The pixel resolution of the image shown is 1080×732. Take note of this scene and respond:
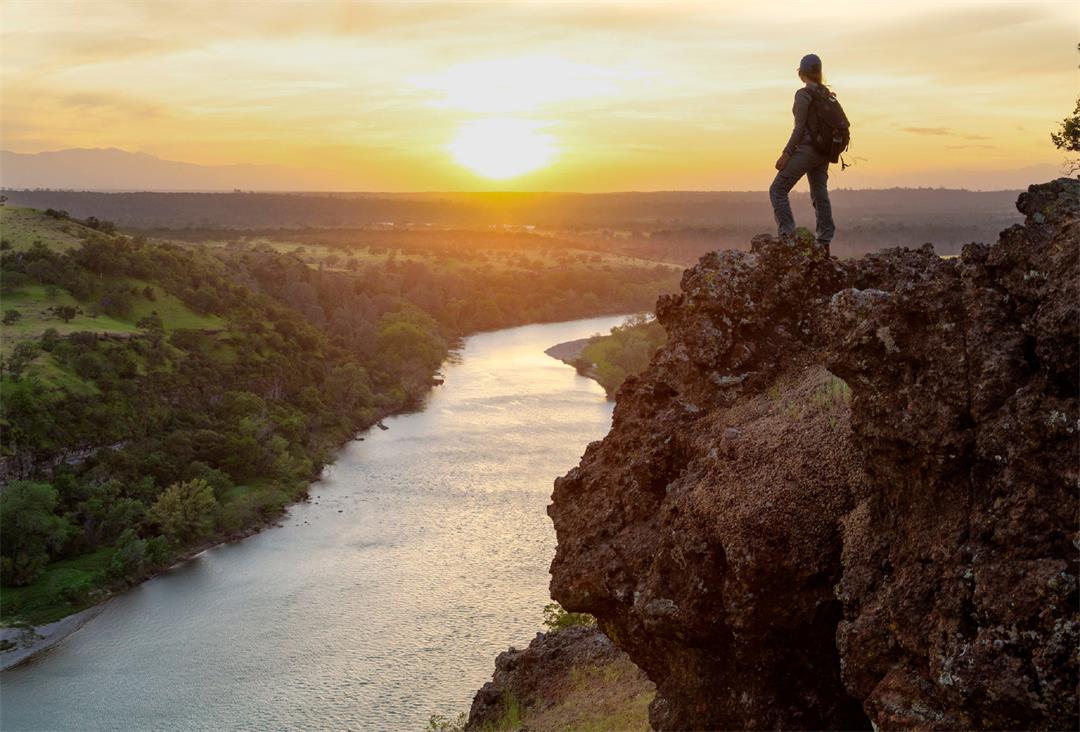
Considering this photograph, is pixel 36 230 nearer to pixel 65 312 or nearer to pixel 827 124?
pixel 65 312

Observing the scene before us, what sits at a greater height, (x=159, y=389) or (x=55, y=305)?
(x=55, y=305)

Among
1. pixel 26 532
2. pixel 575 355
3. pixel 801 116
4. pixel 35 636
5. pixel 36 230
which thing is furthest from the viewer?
pixel 575 355

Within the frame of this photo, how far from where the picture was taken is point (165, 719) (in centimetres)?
2970

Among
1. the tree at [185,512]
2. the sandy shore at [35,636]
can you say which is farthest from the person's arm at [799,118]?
the tree at [185,512]

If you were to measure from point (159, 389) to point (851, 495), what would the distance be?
54.1 m

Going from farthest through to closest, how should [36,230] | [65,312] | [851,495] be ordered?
[36,230] < [65,312] < [851,495]

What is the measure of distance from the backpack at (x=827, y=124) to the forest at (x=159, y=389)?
114 ft

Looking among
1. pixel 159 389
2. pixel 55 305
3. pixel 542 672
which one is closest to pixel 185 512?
pixel 159 389

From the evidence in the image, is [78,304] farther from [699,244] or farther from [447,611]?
[699,244]

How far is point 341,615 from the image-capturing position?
3528 centimetres

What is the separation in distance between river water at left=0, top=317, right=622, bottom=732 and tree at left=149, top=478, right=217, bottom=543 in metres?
1.61

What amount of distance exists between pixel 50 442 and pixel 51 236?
34.8m

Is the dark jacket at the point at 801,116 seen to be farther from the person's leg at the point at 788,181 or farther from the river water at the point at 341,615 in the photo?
the river water at the point at 341,615

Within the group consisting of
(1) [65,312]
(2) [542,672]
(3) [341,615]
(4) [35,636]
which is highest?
(1) [65,312]
